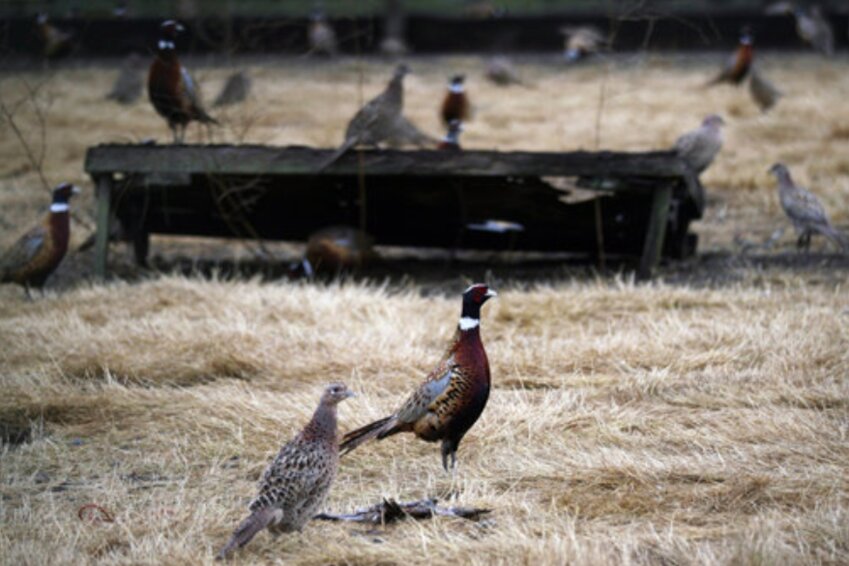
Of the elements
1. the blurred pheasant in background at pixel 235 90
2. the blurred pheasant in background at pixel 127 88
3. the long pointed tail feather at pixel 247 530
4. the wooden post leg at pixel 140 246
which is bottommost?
the blurred pheasant in background at pixel 127 88

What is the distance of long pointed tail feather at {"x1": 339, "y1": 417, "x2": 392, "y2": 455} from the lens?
15.0 feet

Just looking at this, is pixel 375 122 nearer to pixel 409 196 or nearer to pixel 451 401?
pixel 409 196

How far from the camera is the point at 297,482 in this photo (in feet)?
12.6

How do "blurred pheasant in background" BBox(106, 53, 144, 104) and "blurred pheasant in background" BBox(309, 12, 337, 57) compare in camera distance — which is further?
"blurred pheasant in background" BBox(309, 12, 337, 57)

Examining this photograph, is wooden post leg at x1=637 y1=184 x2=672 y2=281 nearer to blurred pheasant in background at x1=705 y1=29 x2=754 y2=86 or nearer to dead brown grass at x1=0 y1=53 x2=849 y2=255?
dead brown grass at x1=0 y1=53 x2=849 y2=255

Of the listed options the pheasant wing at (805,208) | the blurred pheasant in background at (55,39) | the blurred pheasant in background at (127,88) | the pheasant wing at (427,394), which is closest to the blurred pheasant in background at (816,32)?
the blurred pheasant in background at (127,88)

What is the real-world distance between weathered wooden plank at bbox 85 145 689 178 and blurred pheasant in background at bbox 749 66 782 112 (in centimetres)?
712

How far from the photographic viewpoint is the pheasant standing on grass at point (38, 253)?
26.3 feet

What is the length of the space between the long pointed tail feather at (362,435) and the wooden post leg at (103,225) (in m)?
4.27

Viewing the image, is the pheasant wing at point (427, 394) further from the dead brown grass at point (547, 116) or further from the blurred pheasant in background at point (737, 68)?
the blurred pheasant in background at point (737, 68)

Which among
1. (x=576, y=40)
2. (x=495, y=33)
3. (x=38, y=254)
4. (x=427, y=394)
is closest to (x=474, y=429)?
(x=427, y=394)

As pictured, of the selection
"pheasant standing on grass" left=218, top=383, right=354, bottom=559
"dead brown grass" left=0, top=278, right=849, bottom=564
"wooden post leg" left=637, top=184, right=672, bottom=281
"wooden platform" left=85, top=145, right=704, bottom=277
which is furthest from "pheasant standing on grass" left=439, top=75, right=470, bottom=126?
"pheasant standing on grass" left=218, top=383, right=354, bottom=559

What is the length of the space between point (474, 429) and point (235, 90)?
769cm

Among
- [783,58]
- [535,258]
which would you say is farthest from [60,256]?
[783,58]
